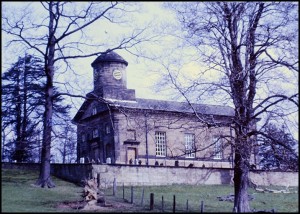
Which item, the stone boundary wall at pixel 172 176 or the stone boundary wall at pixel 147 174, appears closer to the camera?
the stone boundary wall at pixel 147 174

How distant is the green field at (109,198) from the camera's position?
62.8 ft

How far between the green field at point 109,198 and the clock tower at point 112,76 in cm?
1372

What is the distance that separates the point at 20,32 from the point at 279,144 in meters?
16.6

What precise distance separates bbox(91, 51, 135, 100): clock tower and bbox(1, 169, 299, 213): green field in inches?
540

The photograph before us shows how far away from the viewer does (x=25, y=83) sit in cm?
4122

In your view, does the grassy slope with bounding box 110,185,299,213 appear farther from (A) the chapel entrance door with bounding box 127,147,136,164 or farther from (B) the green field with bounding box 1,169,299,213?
(A) the chapel entrance door with bounding box 127,147,136,164

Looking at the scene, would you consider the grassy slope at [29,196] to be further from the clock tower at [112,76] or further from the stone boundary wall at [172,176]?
the clock tower at [112,76]

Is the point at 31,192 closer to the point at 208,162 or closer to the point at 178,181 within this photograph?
the point at 178,181

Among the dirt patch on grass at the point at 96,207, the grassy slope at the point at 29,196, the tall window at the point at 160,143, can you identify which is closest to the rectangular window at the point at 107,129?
the tall window at the point at 160,143

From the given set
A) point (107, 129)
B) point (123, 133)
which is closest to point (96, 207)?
point (123, 133)

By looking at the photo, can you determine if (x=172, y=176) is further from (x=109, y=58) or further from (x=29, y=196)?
(x=109, y=58)

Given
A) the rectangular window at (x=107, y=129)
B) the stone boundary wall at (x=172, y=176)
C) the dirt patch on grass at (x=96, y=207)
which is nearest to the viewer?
the dirt patch on grass at (x=96, y=207)

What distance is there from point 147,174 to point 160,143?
1177 cm

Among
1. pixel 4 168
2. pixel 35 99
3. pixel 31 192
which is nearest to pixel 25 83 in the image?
pixel 35 99
